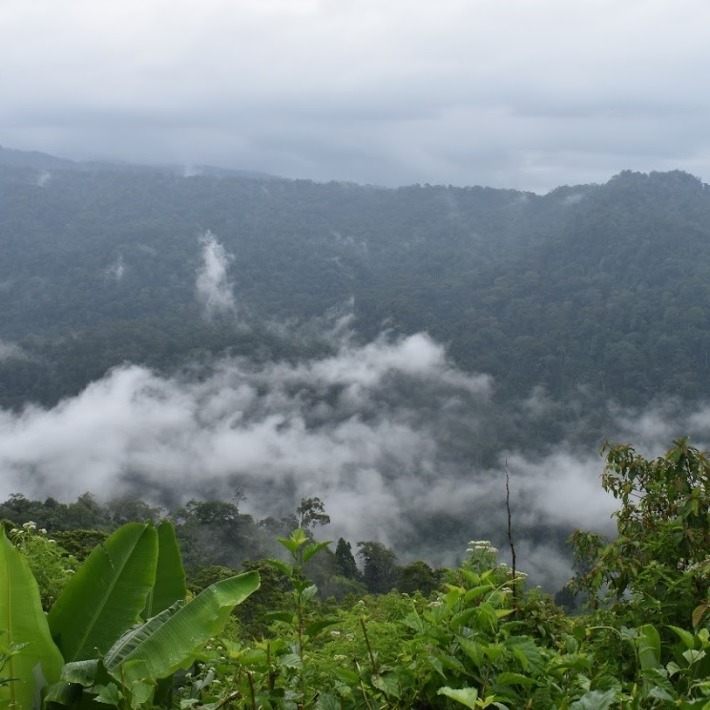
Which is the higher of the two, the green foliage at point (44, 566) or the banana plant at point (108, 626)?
the banana plant at point (108, 626)

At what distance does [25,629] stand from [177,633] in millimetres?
330

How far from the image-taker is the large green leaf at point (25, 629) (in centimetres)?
177

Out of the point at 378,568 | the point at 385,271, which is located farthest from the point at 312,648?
the point at 385,271

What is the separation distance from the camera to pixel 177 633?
1.82m

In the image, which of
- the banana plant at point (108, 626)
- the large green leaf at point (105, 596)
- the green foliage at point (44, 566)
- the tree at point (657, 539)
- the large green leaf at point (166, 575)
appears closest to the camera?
the banana plant at point (108, 626)

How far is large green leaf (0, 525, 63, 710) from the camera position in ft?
5.80

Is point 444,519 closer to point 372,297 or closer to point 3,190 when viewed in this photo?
point 372,297

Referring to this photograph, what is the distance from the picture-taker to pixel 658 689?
1.39m

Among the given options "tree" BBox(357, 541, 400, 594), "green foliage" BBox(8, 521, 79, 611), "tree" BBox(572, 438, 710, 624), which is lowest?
"tree" BBox(357, 541, 400, 594)

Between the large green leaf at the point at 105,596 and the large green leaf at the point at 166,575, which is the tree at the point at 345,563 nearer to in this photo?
the large green leaf at the point at 166,575

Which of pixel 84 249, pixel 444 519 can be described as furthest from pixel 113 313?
pixel 444 519

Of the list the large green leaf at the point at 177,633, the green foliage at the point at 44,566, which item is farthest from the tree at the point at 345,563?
the large green leaf at the point at 177,633

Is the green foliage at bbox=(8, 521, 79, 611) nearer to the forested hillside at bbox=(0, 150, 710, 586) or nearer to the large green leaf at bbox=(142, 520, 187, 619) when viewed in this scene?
the large green leaf at bbox=(142, 520, 187, 619)

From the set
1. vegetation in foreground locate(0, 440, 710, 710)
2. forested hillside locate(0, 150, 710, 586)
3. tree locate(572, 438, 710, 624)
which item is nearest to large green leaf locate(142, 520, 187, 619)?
vegetation in foreground locate(0, 440, 710, 710)
